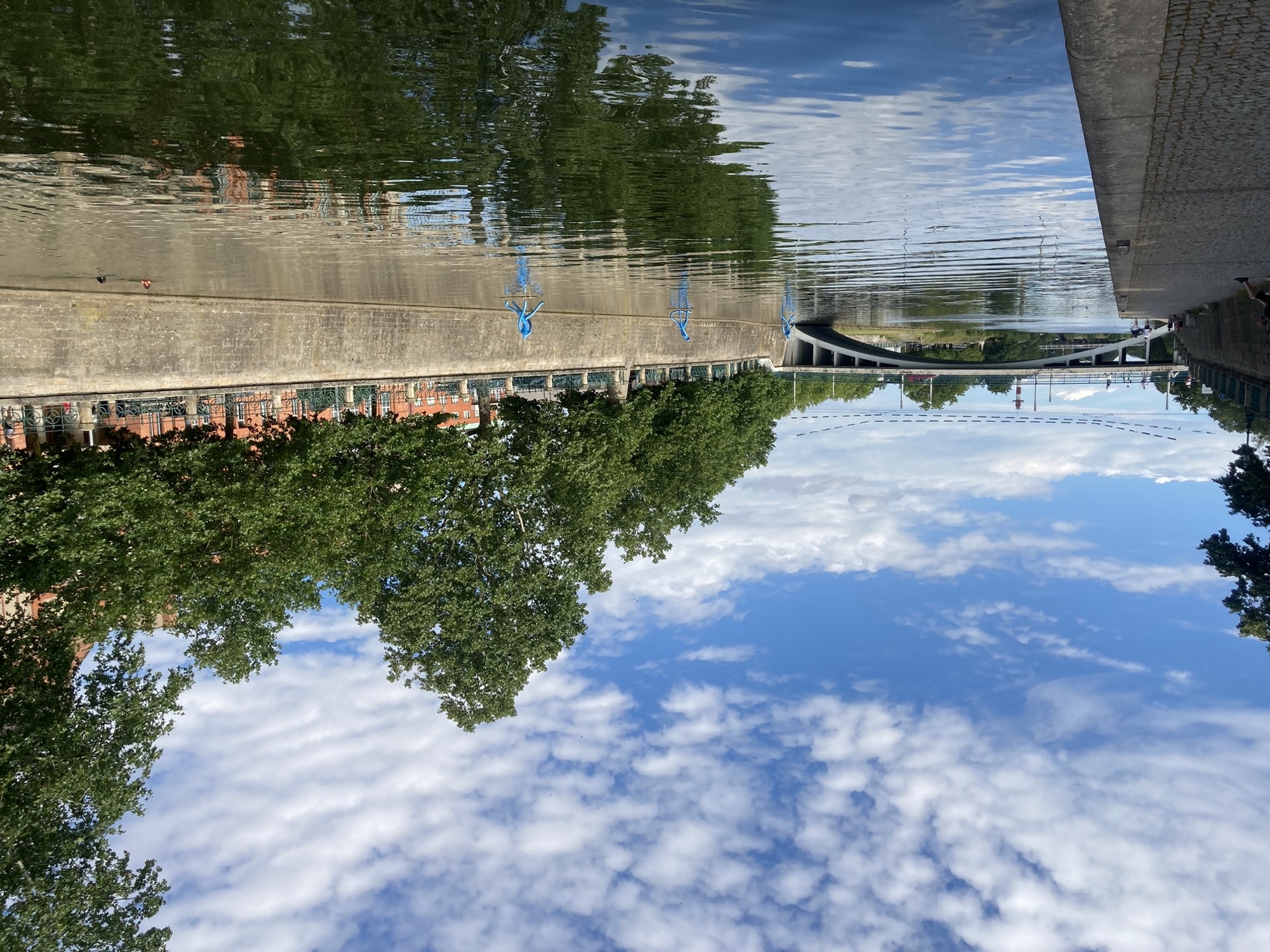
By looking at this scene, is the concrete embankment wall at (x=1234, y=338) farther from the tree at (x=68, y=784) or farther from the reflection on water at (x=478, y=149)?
the tree at (x=68, y=784)

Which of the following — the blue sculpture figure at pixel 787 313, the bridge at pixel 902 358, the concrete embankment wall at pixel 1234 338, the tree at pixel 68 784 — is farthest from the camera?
the bridge at pixel 902 358

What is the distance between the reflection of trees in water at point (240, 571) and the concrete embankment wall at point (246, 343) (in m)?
1.49

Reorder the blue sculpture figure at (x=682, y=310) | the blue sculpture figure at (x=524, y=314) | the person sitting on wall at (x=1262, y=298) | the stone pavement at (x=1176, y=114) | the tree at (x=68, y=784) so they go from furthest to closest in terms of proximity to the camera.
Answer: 1. the blue sculpture figure at (x=682, y=310)
2. the blue sculpture figure at (x=524, y=314)
3. the person sitting on wall at (x=1262, y=298)
4. the tree at (x=68, y=784)
5. the stone pavement at (x=1176, y=114)

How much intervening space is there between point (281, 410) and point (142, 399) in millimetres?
4473

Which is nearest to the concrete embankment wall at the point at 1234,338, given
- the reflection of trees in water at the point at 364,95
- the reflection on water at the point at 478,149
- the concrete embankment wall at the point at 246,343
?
the reflection on water at the point at 478,149

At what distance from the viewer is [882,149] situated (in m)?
13.6

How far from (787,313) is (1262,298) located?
2463 centimetres

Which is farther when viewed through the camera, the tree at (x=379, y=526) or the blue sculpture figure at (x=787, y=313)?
the blue sculpture figure at (x=787, y=313)

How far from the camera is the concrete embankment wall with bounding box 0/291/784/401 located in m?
17.6

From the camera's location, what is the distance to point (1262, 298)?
69.1 ft

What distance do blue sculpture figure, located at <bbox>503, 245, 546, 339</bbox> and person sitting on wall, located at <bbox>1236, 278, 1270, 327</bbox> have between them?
715 inches

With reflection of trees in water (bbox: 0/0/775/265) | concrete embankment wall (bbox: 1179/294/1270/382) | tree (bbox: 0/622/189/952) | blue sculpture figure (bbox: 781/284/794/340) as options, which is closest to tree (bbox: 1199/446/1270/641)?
concrete embankment wall (bbox: 1179/294/1270/382)

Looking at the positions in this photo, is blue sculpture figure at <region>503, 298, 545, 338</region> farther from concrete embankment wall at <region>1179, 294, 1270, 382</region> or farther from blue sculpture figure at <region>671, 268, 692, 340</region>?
concrete embankment wall at <region>1179, 294, 1270, 382</region>

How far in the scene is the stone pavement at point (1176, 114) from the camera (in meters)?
8.71
